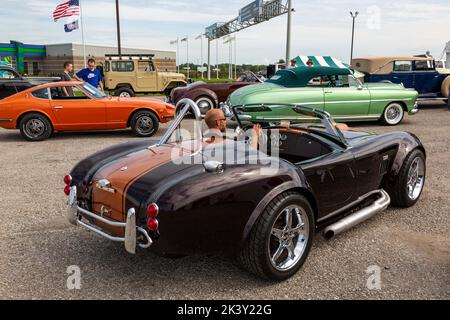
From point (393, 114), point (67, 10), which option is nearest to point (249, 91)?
point (393, 114)

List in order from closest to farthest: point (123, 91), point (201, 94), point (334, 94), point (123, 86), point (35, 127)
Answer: point (35, 127), point (334, 94), point (201, 94), point (123, 91), point (123, 86)

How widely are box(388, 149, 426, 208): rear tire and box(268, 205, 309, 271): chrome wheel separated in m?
1.69

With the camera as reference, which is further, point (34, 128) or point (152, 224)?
point (34, 128)

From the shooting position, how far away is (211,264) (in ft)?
11.0

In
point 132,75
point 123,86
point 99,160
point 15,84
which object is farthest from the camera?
point 132,75

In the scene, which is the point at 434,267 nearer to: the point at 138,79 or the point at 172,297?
the point at 172,297

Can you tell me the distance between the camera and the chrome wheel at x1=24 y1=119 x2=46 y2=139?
884cm

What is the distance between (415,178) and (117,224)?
3466 millimetres

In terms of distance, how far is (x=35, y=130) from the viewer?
889 cm

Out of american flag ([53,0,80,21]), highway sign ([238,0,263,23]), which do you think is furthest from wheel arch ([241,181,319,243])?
highway sign ([238,0,263,23])

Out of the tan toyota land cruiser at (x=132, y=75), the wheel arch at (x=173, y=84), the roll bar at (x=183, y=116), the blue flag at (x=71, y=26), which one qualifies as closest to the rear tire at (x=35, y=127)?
the roll bar at (x=183, y=116)

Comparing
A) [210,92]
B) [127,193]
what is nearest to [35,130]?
[210,92]

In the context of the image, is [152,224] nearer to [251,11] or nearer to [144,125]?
[144,125]

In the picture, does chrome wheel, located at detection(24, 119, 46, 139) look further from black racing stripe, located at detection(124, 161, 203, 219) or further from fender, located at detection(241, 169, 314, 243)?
fender, located at detection(241, 169, 314, 243)
